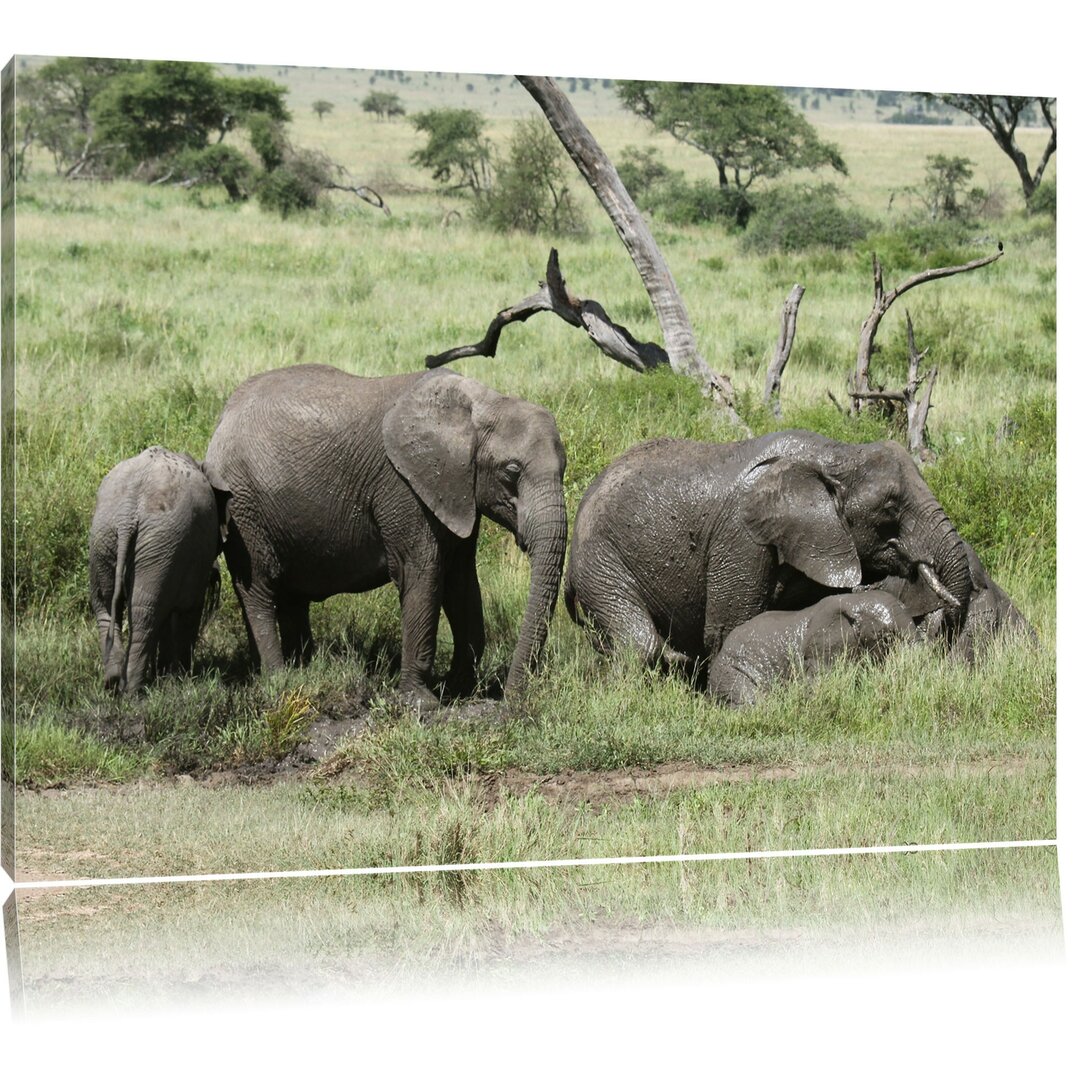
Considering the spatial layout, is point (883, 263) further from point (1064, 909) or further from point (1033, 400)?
point (1064, 909)

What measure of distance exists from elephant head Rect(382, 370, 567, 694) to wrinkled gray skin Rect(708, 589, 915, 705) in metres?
0.98

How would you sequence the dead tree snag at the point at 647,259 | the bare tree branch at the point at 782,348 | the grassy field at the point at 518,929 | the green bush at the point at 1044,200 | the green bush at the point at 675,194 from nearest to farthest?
1. the grassy field at the point at 518,929
2. the green bush at the point at 1044,200
3. the green bush at the point at 675,194
4. the bare tree branch at the point at 782,348
5. the dead tree snag at the point at 647,259

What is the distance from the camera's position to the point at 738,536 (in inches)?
359

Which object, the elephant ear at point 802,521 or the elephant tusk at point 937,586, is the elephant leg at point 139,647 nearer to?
the elephant ear at point 802,521

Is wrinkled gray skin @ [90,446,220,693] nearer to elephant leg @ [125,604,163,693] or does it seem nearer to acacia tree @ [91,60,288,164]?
elephant leg @ [125,604,163,693]

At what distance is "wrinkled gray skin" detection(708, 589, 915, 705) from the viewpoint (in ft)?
28.8

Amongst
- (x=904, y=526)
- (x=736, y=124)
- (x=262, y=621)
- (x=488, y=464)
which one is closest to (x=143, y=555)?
(x=262, y=621)

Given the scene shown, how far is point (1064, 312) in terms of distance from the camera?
905 centimetres

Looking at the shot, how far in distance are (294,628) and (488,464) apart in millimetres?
1532

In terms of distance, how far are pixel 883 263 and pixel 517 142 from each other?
102 inches

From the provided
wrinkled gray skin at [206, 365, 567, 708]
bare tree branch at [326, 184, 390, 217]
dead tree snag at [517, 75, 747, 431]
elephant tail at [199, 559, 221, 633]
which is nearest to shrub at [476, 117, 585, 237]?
dead tree snag at [517, 75, 747, 431]

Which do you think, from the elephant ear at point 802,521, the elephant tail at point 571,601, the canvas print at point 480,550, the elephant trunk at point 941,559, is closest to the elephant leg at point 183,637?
the canvas print at point 480,550

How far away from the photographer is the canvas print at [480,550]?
24.7 feet

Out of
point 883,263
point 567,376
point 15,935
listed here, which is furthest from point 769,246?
point 15,935
